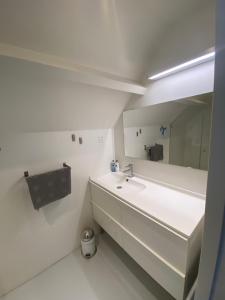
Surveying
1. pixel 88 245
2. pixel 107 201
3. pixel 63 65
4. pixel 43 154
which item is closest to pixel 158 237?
pixel 107 201

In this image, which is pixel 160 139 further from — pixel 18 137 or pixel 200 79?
pixel 18 137

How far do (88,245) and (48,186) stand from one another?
923 millimetres

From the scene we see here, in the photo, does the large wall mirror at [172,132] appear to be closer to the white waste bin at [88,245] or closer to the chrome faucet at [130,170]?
the chrome faucet at [130,170]

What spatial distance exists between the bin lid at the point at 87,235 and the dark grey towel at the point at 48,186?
0.67 m

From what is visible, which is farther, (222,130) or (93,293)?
(93,293)

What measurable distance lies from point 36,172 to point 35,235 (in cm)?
71

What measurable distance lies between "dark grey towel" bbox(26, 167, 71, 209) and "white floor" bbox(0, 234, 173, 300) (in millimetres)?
892

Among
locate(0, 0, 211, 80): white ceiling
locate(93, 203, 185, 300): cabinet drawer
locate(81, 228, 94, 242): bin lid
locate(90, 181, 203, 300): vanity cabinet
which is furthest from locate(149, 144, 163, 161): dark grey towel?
locate(81, 228, 94, 242): bin lid

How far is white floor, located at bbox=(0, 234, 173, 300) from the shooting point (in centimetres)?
142

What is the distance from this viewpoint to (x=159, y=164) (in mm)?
1645

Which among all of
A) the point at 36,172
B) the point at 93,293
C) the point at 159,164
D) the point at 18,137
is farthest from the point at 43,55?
the point at 93,293

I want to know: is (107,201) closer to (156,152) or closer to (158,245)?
(158,245)

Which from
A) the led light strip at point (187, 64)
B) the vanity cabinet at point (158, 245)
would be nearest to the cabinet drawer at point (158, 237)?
the vanity cabinet at point (158, 245)

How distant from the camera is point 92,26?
103 cm
